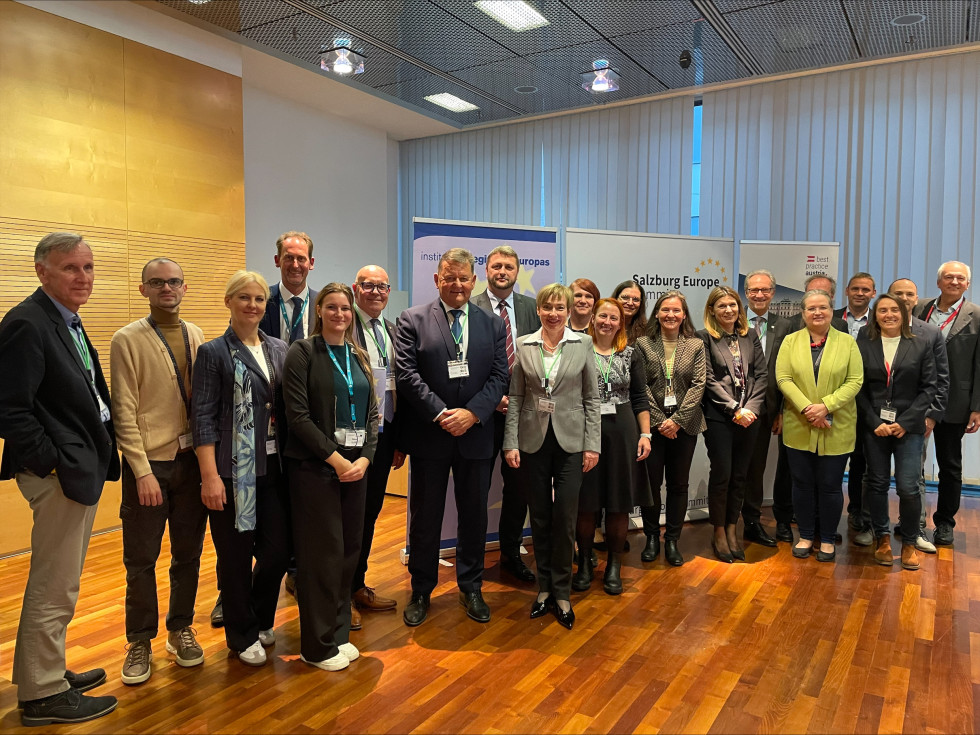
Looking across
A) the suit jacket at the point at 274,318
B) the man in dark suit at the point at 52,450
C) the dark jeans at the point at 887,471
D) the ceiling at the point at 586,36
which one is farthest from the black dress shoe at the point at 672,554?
the ceiling at the point at 586,36

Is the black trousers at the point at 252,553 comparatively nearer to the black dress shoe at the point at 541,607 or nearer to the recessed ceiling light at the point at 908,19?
the black dress shoe at the point at 541,607

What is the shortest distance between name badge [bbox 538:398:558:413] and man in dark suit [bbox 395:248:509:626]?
0.64 feet

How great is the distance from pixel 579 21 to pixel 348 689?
15.1ft

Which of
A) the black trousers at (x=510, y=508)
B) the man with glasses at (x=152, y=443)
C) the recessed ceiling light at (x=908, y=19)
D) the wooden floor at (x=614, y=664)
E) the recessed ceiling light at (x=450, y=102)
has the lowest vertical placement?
the wooden floor at (x=614, y=664)

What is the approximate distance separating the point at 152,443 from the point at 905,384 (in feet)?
13.1

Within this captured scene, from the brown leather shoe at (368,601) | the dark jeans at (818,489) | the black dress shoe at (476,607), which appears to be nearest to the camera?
the black dress shoe at (476,607)

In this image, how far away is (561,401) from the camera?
3273 mm

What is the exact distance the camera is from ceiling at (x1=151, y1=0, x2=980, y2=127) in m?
4.84

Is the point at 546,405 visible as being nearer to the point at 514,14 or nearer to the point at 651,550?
the point at 651,550

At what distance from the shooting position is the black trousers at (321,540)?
2.70 m

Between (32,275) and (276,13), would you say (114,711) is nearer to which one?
(32,275)

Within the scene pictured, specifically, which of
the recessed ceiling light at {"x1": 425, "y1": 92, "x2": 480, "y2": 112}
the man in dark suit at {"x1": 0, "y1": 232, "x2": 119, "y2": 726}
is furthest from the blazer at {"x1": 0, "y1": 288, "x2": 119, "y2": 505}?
the recessed ceiling light at {"x1": 425, "y1": 92, "x2": 480, "y2": 112}

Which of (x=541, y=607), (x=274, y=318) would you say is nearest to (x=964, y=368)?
(x=541, y=607)

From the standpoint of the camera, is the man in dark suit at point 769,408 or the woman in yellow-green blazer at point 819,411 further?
the man in dark suit at point 769,408
